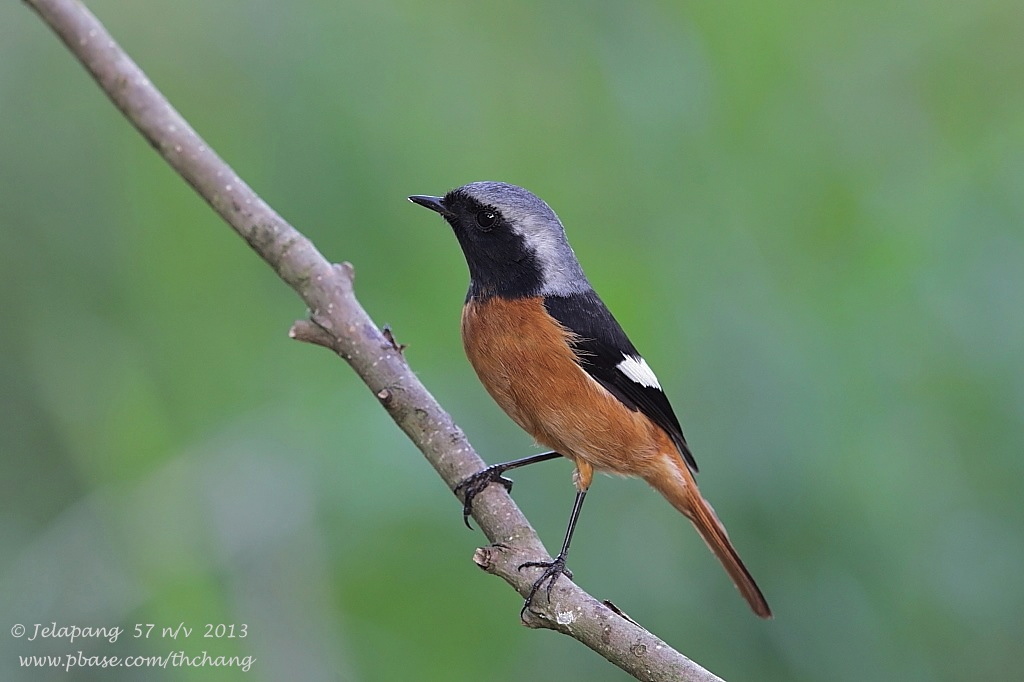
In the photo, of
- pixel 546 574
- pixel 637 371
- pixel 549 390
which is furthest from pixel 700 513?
pixel 546 574

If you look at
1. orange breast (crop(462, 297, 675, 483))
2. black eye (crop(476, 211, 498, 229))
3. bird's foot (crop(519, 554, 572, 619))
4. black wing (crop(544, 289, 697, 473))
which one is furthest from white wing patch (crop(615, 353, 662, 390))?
bird's foot (crop(519, 554, 572, 619))

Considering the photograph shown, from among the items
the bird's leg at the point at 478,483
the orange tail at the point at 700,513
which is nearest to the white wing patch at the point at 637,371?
the orange tail at the point at 700,513

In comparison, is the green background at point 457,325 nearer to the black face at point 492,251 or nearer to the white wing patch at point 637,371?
the white wing patch at point 637,371

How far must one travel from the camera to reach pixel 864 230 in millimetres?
4098

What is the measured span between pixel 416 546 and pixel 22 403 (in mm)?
2035

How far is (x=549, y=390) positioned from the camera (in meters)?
3.49

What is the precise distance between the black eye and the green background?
613mm

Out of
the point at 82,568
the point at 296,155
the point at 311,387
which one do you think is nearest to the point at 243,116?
the point at 296,155

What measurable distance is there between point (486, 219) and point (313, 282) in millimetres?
769

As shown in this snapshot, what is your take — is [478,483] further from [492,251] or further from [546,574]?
[492,251]

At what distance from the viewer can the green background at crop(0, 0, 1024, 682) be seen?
346 centimetres

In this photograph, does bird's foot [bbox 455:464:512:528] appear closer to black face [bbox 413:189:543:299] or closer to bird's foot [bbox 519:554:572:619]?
bird's foot [bbox 519:554:572:619]

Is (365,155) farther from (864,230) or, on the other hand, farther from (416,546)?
(864,230)

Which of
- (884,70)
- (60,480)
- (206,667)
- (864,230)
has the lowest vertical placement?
(206,667)
